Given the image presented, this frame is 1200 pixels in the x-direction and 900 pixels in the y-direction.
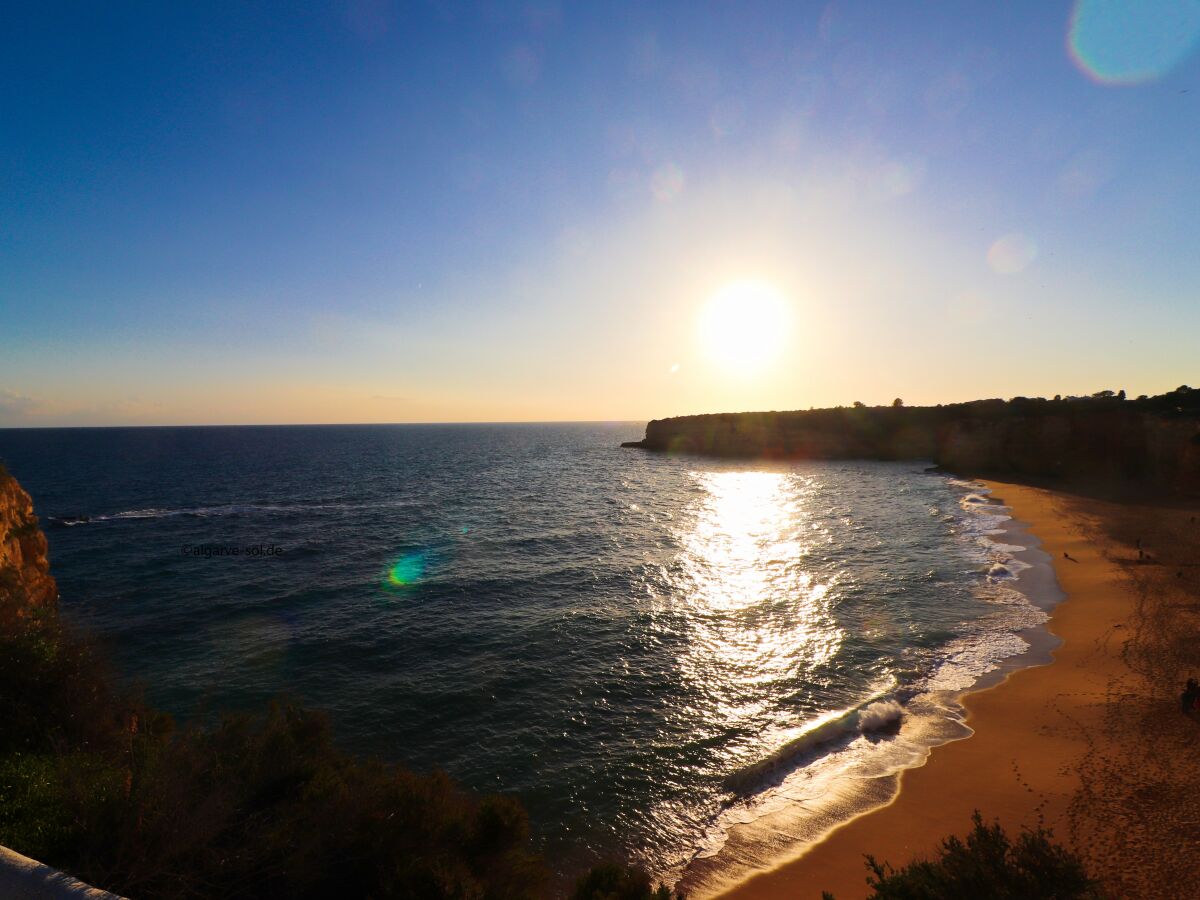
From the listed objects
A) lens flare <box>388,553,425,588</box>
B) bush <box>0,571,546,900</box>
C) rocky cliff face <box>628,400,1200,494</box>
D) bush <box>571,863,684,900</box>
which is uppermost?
rocky cliff face <box>628,400,1200,494</box>

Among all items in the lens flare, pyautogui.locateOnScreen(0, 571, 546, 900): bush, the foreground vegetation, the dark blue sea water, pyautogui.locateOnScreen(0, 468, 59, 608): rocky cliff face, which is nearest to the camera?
the foreground vegetation

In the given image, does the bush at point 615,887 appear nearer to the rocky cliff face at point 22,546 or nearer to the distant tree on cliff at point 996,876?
the distant tree on cliff at point 996,876

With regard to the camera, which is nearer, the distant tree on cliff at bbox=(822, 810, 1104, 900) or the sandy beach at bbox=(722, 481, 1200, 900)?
the distant tree on cliff at bbox=(822, 810, 1104, 900)

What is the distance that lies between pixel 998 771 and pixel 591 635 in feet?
52.2

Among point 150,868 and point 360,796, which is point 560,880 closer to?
point 360,796

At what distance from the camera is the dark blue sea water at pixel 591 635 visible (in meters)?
15.8

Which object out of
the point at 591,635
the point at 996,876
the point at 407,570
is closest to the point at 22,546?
the point at 407,570

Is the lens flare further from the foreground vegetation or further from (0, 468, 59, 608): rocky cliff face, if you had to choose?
the foreground vegetation

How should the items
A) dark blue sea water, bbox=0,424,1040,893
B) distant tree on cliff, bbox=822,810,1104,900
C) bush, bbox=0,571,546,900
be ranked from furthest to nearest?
dark blue sea water, bbox=0,424,1040,893 → bush, bbox=0,571,546,900 → distant tree on cliff, bbox=822,810,1104,900

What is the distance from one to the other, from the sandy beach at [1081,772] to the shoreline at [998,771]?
4cm

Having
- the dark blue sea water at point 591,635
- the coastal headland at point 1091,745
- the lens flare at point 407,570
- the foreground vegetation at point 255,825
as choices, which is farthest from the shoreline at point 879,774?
the lens flare at point 407,570

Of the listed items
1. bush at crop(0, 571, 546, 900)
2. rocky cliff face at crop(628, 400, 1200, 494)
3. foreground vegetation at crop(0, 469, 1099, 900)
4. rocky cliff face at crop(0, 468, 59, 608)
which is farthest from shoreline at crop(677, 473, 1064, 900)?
rocky cliff face at crop(628, 400, 1200, 494)

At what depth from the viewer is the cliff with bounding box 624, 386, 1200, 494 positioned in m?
60.5

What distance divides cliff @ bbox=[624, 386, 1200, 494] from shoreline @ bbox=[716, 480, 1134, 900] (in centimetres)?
5258
